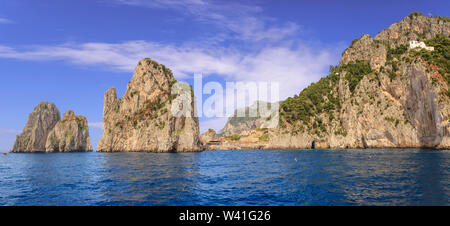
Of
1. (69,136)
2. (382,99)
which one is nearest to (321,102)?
(382,99)

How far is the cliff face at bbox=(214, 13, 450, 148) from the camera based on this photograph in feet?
276

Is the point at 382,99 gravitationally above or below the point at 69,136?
above

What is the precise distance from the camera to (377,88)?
12544 centimetres

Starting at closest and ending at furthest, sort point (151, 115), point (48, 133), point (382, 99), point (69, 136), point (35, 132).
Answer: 1. point (382, 99)
2. point (151, 115)
3. point (35, 132)
4. point (69, 136)
5. point (48, 133)

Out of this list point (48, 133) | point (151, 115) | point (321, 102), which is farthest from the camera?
point (48, 133)

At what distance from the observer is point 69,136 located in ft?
548

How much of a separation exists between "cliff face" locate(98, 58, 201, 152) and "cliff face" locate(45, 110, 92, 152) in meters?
50.1

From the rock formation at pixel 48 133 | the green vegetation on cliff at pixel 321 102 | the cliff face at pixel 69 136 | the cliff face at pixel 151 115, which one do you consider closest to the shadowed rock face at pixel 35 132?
the rock formation at pixel 48 133

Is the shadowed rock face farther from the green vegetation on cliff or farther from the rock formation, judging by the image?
the green vegetation on cliff

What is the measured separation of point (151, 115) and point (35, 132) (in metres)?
106

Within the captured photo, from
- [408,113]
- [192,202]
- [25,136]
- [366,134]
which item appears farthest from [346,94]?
[25,136]

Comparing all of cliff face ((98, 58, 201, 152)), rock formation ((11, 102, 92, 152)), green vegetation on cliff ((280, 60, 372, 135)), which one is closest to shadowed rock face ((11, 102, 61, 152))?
rock formation ((11, 102, 92, 152))

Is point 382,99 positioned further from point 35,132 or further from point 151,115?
point 35,132
